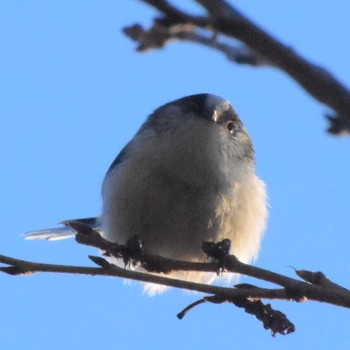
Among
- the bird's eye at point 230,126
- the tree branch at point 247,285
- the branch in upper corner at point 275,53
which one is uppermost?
the bird's eye at point 230,126

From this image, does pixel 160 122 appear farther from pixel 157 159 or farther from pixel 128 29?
pixel 128 29

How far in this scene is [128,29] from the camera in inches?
52.9

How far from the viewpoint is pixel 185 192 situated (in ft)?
10.7

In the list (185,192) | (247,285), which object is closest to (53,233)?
(185,192)

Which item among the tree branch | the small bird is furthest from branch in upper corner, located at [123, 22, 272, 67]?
the small bird

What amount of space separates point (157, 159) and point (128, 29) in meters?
2.01

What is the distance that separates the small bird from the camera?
328cm

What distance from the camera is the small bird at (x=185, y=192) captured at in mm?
3277

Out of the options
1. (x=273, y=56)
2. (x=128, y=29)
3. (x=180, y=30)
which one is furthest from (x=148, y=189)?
(x=273, y=56)

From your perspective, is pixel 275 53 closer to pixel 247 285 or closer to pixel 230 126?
pixel 247 285

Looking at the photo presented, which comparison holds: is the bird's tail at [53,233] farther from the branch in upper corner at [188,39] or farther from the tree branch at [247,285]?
the branch in upper corner at [188,39]

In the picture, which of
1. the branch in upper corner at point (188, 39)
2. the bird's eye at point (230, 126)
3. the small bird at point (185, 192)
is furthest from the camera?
the bird's eye at point (230, 126)

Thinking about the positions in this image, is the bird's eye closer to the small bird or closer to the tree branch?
the small bird

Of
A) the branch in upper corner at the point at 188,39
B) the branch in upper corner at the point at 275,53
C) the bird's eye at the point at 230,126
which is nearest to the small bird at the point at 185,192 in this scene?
the bird's eye at the point at 230,126
